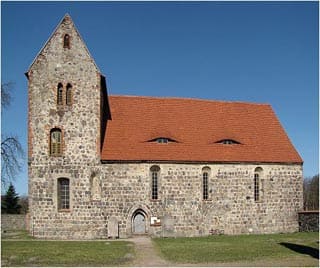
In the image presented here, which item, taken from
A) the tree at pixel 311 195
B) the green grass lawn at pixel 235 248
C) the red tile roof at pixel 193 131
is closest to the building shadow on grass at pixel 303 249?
the green grass lawn at pixel 235 248

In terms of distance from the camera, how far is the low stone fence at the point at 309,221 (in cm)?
3444

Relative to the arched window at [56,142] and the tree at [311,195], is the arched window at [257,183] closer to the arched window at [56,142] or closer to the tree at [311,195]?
the arched window at [56,142]

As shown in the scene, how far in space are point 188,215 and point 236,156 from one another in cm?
568

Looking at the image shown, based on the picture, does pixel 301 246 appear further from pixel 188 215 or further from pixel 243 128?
pixel 243 128

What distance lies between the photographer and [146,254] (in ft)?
75.2

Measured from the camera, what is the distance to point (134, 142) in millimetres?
A: 33656

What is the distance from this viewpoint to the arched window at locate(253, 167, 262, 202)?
1359 inches

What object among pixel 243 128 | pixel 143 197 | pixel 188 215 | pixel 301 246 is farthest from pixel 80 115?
pixel 301 246

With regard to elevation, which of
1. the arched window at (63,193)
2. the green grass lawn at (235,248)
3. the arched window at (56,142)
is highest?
the arched window at (56,142)

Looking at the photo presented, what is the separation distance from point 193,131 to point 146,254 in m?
14.6

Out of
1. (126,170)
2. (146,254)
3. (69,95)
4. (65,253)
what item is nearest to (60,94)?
(69,95)

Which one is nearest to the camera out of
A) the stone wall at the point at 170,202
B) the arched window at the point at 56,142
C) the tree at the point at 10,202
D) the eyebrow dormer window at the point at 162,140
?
the stone wall at the point at 170,202

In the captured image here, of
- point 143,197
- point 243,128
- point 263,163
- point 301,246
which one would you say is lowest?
point 301,246

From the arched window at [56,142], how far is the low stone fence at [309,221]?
18545mm
